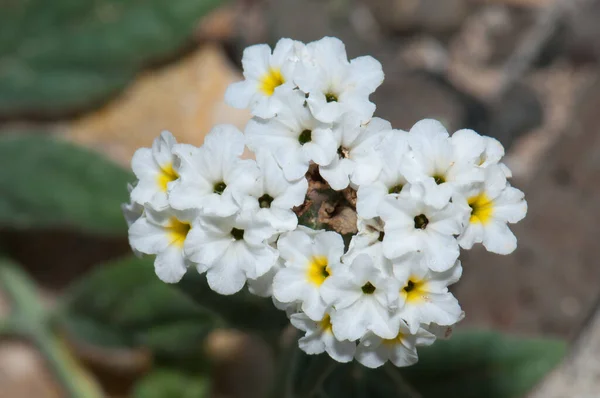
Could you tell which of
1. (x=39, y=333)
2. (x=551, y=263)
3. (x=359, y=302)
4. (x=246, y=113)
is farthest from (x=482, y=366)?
(x=39, y=333)

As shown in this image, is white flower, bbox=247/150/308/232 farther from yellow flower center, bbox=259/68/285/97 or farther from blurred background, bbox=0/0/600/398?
blurred background, bbox=0/0/600/398

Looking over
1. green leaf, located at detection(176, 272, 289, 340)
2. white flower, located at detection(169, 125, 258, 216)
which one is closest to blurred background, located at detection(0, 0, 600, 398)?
green leaf, located at detection(176, 272, 289, 340)

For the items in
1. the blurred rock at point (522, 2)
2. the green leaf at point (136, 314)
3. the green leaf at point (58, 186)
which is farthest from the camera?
the blurred rock at point (522, 2)

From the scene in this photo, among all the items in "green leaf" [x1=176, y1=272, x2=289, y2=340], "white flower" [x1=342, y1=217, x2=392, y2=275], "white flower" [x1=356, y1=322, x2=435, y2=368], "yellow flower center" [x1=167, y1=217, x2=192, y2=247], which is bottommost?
"green leaf" [x1=176, y1=272, x2=289, y2=340]

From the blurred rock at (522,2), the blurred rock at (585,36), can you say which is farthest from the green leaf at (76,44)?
the blurred rock at (585,36)

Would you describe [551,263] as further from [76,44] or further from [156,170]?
[76,44]

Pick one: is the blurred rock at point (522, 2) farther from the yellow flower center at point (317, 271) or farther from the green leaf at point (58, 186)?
the yellow flower center at point (317, 271)
